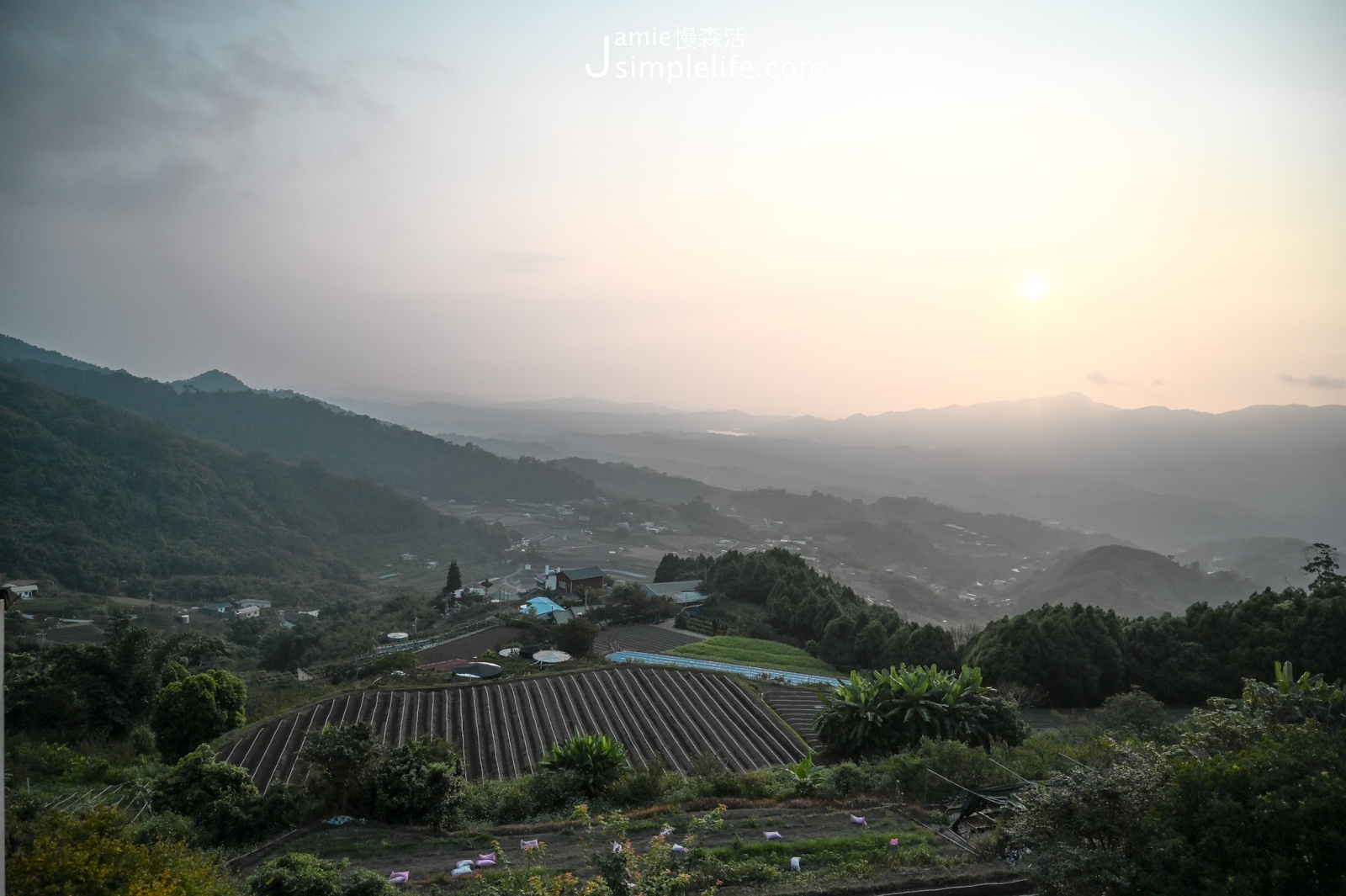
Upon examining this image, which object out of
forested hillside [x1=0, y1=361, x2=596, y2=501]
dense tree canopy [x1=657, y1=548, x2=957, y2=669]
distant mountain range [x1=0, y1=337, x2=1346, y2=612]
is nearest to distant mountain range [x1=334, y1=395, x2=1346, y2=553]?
distant mountain range [x1=0, y1=337, x2=1346, y2=612]

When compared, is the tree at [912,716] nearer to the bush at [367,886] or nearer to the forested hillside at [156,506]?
the bush at [367,886]

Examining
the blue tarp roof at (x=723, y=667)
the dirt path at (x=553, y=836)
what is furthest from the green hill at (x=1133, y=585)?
the dirt path at (x=553, y=836)

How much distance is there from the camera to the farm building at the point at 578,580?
4009 centimetres

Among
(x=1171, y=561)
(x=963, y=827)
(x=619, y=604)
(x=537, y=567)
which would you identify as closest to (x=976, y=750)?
(x=963, y=827)

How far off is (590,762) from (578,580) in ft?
96.0

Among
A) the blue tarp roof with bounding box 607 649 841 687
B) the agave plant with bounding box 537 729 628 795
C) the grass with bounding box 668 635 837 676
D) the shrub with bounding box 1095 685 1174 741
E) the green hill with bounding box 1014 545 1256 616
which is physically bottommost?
the green hill with bounding box 1014 545 1256 616

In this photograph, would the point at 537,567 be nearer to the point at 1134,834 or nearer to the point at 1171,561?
the point at 1171,561

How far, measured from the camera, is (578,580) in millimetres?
40344

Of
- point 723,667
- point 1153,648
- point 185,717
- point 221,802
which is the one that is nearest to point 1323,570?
point 1153,648

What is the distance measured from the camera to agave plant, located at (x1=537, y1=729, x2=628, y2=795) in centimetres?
1129

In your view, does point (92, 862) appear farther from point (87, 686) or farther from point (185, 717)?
point (87, 686)

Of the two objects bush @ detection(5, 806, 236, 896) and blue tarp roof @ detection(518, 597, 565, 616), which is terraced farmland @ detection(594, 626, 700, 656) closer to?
blue tarp roof @ detection(518, 597, 565, 616)

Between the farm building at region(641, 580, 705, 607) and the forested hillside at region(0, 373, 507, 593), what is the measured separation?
4696 centimetres

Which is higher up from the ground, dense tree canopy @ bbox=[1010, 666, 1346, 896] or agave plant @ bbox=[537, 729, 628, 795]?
dense tree canopy @ bbox=[1010, 666, 1346, 896]
